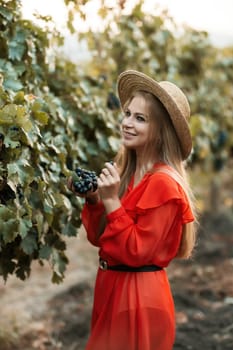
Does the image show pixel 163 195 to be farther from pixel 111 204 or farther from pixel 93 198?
pixel 93 198

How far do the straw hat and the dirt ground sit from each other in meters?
1.10

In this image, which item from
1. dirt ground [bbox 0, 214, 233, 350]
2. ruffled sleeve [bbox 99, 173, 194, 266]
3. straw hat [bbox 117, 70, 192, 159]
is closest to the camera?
ruffled sleeve [bbox 99, 173, 194, 266]

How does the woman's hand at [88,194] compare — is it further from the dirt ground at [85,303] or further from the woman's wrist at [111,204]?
the dirt ground at [85,303]

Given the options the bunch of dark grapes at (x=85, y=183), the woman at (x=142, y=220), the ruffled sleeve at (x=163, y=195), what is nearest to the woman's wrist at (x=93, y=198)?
the woman at (x=142, y=220)

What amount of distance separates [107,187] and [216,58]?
12.2ft

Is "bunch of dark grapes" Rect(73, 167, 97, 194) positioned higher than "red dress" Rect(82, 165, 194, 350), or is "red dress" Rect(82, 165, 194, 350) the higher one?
"bunch of dark grapes" Rect(73, 167, 97, 194)

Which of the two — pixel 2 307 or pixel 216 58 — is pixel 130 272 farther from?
pixel 216 58

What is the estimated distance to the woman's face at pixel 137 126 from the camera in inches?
104

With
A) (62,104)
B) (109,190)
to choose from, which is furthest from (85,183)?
(62,104)

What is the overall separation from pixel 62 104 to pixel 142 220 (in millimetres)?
1135

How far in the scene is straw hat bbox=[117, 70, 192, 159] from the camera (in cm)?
261

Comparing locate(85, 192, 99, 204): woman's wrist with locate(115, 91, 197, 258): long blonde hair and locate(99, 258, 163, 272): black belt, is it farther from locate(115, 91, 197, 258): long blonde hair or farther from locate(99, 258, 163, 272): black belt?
locate(99, 258, 163, 272): black belt

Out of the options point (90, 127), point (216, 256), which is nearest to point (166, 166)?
point (90, 127)

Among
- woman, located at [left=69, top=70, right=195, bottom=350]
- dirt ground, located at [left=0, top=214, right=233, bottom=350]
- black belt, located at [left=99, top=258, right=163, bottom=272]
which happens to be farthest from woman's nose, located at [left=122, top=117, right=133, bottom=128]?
dirt ground, located at [left=0, top=214, right=233, bottom=350]
